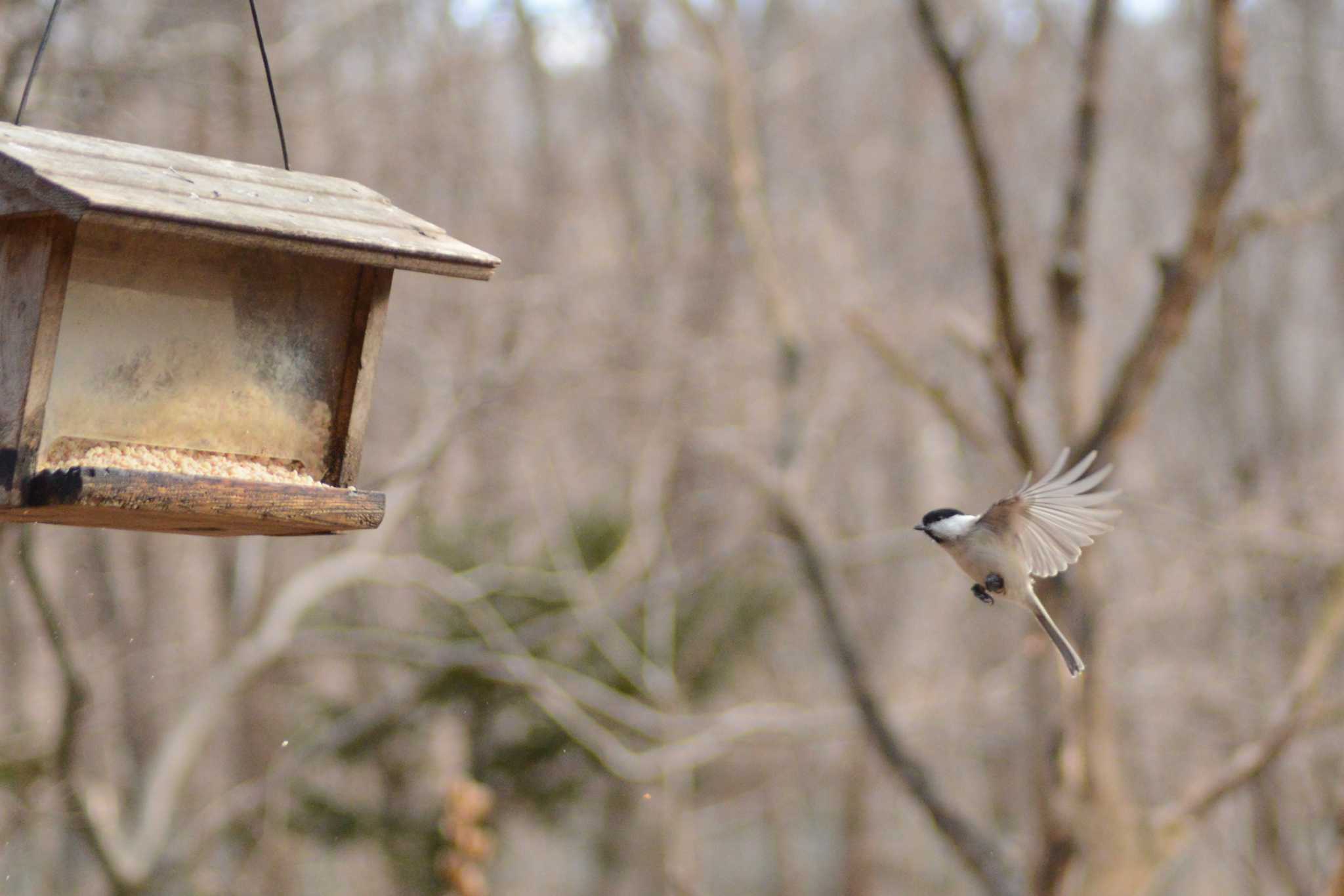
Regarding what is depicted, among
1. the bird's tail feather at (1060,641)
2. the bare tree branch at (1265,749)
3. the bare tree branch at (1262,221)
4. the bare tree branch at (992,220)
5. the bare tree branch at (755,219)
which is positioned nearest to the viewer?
the bird's tail feather at (1060,641)

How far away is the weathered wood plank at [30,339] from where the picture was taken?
235 cm

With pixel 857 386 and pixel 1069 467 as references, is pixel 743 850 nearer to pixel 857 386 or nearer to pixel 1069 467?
pixel 857 386

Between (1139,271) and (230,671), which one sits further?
(1139,271)

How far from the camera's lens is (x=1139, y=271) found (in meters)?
14.1

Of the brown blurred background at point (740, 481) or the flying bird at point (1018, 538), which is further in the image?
the brown blurred background at point (740, 481)

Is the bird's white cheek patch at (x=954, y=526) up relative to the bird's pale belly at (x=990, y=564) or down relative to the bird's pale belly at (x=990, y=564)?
up

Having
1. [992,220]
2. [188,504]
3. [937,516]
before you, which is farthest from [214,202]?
[992,220]

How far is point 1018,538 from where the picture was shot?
285 centimetres

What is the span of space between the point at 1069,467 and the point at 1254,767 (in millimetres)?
1298

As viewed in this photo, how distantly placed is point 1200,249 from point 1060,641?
2.46 m

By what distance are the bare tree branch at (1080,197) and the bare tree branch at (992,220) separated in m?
0.29

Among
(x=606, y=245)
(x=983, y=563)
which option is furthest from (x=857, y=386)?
(x=983, y=563)

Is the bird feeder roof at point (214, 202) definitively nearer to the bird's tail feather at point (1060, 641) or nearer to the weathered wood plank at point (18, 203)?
the weathered wood plank at point (18, 203)

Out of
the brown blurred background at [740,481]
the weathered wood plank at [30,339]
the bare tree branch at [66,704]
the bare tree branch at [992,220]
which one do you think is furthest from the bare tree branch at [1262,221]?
the bare tree branch at [66,704]
